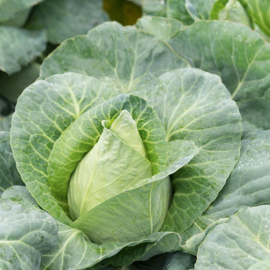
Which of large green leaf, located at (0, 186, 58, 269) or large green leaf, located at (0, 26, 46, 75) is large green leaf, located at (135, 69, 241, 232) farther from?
large green leaf, located at (0, 26, 46, 75)

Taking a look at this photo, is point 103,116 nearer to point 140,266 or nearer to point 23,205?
point 23,205

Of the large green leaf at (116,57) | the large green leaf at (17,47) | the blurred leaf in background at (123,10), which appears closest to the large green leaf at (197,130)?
the large green leaf at (116,57)

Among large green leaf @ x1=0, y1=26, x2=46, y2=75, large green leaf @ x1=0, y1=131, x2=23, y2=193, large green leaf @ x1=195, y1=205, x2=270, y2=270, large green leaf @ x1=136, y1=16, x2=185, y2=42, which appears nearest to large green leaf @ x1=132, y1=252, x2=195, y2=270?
large green leaf @ x1=195, y1=205, x2=270, y2=270

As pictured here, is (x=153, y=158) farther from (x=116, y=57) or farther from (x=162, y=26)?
(x=162, y=26)

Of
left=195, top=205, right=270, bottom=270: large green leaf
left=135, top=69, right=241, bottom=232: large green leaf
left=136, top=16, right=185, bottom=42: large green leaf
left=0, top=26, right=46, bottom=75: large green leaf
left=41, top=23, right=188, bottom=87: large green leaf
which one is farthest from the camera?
left=0, top=26, right=46, bottom=75: large green leaf

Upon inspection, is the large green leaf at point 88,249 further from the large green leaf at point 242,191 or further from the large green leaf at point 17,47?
the large green leaf at point 17,47
